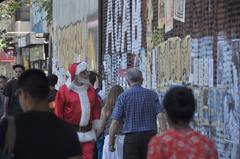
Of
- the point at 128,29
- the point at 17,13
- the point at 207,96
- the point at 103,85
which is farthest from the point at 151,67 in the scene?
the point at 17,13

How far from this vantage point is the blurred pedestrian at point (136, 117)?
10.5 m

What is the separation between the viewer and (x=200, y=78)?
11.7 m

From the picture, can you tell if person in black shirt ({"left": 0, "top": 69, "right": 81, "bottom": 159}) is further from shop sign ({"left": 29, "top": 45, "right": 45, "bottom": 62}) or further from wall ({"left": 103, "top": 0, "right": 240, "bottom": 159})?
shop sign ({"left": 29, "top": 45, "right": 45, "bottom": 62})

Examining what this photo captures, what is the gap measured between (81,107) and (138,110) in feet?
2.43

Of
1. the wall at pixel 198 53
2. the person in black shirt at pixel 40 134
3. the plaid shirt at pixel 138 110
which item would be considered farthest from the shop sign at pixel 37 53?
the person in black shirt at pixel 40 134

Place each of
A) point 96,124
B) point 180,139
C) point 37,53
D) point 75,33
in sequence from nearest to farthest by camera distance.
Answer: point 180,139 < point 96,124 < point 75,33 < point 37,53

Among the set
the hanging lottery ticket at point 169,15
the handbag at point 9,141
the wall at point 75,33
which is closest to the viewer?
the handbag at point 9,141

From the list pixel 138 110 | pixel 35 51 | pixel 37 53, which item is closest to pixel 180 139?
pixel 138 110

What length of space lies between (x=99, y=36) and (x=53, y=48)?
9541 millimetres

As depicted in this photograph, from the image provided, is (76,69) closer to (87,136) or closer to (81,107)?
(81,107)

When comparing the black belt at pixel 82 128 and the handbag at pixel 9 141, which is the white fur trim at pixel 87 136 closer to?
the black belt at pixel 82 128

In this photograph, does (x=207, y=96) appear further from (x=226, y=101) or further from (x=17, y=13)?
(x=17, y=13)

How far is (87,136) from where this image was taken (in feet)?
34.7

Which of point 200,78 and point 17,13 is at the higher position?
point 17,13
